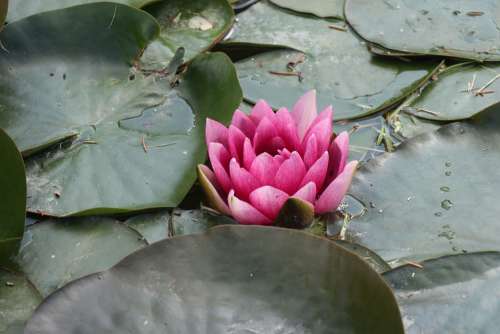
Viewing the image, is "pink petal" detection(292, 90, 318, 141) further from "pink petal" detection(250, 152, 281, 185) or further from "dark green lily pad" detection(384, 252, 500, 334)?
"dark green lily pad" detection(384, 252, 500, 334)

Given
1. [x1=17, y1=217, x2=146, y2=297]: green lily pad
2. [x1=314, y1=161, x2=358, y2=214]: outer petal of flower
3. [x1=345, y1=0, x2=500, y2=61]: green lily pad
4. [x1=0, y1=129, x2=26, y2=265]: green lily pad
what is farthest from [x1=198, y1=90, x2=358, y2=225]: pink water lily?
[x1=345, y1=0, x2=500, y2=61]: green lily pad

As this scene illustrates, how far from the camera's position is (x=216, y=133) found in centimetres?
144

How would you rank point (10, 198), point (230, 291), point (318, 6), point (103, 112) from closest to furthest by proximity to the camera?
point (230, 291)
point (10, 198)
point (103, 112)
point (318, 6)

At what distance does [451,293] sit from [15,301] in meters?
0.84

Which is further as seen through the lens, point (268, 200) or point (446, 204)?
point (446, 204)

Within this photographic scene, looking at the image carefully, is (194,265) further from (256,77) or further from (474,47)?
(474,47)

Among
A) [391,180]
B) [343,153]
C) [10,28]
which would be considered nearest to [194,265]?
[343,153]

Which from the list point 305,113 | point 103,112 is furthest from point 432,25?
point 103,112

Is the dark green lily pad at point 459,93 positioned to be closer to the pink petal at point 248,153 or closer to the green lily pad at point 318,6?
the green lily pad at point 318,6

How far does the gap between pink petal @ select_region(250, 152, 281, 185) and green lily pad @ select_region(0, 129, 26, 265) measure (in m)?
0.47

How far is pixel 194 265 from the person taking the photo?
118 centimetres

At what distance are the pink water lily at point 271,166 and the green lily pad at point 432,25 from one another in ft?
1.77

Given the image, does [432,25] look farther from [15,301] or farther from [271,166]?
[15,301]

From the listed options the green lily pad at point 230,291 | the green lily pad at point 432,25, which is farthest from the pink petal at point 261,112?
the green lily pad at point 432,25
